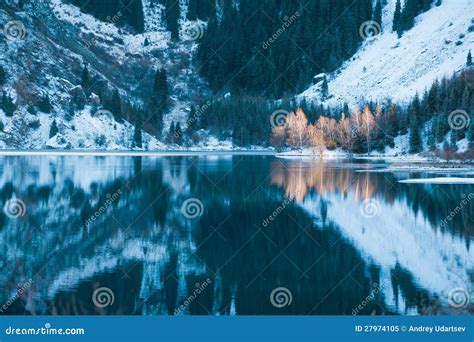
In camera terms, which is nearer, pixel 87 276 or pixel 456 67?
pixel 87 276

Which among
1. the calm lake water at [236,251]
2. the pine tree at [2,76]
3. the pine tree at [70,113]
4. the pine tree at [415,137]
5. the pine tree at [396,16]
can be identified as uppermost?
the pine tree at [396,16]

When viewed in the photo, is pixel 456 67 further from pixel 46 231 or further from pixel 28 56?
pixel 46 231

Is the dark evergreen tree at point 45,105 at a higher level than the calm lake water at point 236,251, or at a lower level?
higher

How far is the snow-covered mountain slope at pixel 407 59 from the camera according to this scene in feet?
477

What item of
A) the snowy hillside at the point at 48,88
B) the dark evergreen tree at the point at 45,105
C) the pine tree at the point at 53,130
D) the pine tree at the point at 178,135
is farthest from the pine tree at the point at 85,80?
the pine tree at the point at 53,130

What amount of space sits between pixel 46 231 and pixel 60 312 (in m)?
11.9

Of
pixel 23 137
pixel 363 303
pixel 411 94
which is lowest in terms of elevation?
pixel 363 303

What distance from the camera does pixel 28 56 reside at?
459 ft

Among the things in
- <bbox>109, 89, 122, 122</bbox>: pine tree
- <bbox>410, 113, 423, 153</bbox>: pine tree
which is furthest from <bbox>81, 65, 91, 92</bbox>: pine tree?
<bbox>410, 113, 423, 153</bbox>: pine tree

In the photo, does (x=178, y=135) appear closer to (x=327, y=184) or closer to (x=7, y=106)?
(x=7, y=106)

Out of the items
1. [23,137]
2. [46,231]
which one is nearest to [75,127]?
[23,137]

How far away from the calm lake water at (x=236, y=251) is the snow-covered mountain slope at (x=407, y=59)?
109m

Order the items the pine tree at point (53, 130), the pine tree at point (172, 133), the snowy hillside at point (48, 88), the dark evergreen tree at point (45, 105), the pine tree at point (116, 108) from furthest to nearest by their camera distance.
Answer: the pine tree at point (172, 133) → the pine tree at point (116, 108) → the dark evergreen tree at point (45, 105) → the pine tree at point (53, 130) → the snowy hillside at point (48, 88)

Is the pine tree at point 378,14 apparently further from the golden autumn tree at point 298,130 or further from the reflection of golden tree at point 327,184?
the reflection of golden tree at point 327,184
